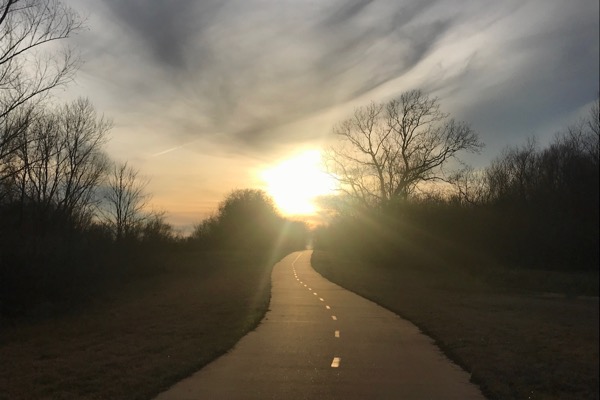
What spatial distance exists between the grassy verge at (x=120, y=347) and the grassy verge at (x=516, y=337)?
4966mm

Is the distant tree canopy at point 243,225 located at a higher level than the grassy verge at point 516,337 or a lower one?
higher

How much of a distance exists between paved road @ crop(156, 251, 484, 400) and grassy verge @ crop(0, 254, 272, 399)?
1.86ft

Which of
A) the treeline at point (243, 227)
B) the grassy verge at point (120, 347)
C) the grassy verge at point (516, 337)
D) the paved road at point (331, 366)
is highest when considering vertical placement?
the treeline at point (243, 227)

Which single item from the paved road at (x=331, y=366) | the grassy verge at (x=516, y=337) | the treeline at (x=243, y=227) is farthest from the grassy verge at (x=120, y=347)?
the treeline at (x=243, y=227)

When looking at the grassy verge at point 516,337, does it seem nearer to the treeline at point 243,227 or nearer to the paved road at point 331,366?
the paved road at point 331,366

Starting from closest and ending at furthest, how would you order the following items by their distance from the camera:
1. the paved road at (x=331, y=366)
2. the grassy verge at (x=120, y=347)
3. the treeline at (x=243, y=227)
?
the paved road at (x=331, y=366), the grassy verge at (x=120, y=347), the treeline at (x=243, y=227)

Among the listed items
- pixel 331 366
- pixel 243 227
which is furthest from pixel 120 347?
pixel 243 227

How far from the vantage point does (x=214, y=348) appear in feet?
40.2

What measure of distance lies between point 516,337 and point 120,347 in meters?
9.12

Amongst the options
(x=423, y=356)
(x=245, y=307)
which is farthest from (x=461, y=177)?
(x=423, y=356)

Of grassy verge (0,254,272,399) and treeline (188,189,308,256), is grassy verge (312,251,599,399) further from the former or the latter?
treeline (188,189,308,256)

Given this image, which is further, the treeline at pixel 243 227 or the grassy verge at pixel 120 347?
the treeline at pixel 243 227

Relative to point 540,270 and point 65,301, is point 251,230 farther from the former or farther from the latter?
point 540,270

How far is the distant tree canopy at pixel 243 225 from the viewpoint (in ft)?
354
